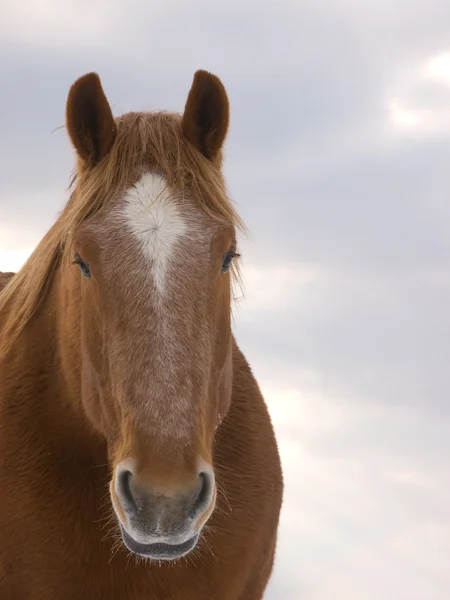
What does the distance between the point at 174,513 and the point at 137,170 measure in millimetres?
2122

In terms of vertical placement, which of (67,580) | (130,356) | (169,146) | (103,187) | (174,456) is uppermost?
(169,146)

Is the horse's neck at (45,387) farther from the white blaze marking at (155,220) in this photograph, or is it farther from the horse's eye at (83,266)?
the white blaze marking at (155,220)

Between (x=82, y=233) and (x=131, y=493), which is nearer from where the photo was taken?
(x=131, y=493)

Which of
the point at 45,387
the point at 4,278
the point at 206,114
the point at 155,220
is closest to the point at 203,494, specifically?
the point at 155,220

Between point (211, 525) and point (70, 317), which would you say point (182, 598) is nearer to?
point (211, 525)

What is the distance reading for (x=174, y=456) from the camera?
4383 millimetres

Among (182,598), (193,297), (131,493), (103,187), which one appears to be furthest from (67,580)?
(103,187)

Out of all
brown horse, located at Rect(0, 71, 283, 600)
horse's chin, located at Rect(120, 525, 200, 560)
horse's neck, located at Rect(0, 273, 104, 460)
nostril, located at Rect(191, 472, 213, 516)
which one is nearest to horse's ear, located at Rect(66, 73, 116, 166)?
brown horse, located at Rect(0, 71, 283, 600)

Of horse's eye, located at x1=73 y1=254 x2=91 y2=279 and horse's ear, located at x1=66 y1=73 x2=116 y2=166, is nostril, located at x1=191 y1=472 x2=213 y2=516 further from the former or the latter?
horse's ear, located at x1=66 y1=73 x2=116 y2=166

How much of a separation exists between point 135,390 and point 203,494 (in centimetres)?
66

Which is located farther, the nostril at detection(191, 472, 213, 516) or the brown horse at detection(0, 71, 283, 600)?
the brown horse at detection(0, 71, 283, 600)

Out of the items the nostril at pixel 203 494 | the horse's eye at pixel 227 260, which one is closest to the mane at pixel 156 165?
the horse's eye at pixel 227 260

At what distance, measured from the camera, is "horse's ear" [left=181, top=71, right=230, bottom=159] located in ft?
18.2

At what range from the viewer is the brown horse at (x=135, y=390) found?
4523 millimetres
